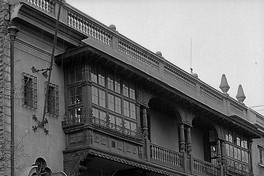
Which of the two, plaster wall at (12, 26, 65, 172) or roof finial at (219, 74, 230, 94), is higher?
roof finial at (219, 74, 230, 94)

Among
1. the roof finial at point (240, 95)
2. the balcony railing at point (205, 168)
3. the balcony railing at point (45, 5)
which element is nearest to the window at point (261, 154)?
the roof finial at point (240, 95)

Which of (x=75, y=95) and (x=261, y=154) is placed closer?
(x=75, y=95)

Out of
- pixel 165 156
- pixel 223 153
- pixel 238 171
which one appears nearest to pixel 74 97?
pixel 165 156

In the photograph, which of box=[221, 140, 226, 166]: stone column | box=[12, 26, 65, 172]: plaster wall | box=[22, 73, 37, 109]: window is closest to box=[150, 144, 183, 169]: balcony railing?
box=[221, 140, 226, 166]: stone column

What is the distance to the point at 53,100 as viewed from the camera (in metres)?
25.5

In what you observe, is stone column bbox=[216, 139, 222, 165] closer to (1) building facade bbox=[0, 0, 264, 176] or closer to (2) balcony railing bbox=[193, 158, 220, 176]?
(2) balcony railing bbox=[193, 158, 220, 176]

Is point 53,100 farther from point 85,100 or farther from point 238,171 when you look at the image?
point 238,171

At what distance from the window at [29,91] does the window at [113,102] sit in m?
2.51

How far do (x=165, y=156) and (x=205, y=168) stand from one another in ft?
13.3

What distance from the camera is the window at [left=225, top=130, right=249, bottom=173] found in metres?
36.8

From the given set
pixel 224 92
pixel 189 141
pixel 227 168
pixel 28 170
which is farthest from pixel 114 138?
pixel 224 92

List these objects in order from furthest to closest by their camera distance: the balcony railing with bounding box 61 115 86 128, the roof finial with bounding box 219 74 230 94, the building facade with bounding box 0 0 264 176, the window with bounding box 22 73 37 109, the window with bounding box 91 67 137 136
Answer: the roof finial with bounding box 219 74 230 94 → the window with bounding box 91 67 137 136 → the balcony railing with bounding box 61 115 86 128 → the window with bounding box 22 73 37 109 → the building facade with bounding box 0 0 264 176

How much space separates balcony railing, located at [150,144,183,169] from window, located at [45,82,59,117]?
5898mm

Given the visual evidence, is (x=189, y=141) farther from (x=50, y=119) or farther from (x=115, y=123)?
(x=50, y=119)
